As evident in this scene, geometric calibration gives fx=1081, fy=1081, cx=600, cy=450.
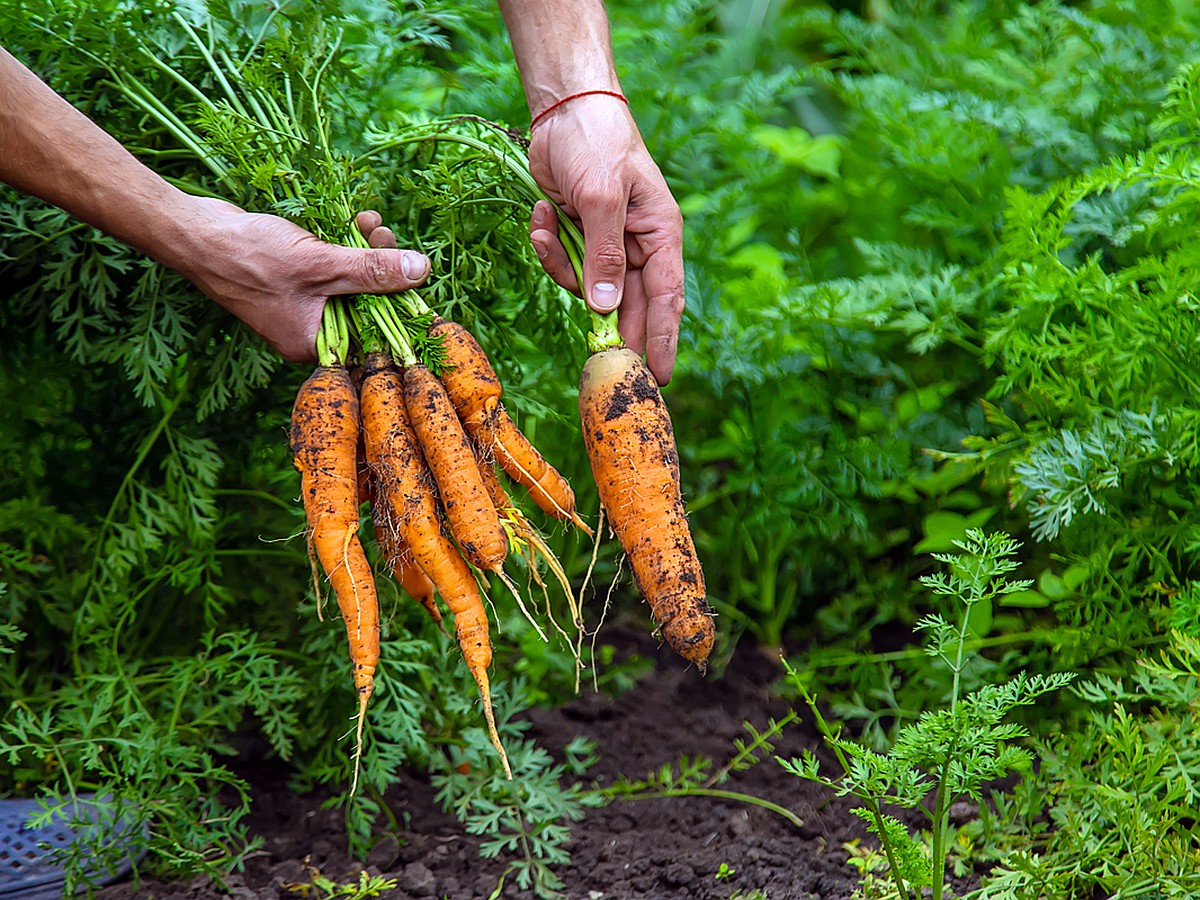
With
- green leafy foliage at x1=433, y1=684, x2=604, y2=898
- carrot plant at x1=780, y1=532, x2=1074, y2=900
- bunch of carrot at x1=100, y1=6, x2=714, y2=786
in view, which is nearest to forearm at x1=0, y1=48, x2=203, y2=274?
bunch of carrot at x1=100, y1=6, x2=714, y2=786

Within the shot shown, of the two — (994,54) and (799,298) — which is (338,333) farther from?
(994,54)

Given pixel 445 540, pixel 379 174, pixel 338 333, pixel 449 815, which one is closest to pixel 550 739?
pixel 449 815

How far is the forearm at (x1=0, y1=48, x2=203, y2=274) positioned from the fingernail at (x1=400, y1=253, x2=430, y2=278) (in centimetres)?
31

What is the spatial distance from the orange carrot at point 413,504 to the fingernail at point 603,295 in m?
0.34

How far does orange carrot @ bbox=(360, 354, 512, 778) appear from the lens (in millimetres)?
1677

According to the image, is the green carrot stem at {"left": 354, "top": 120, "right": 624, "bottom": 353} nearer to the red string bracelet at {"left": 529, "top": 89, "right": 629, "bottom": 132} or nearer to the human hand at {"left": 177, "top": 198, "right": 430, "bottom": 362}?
the red string bracelet at {"left": 529, "top": 89, "right": 629, "bottom": 132}

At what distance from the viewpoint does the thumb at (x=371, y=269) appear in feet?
5.30

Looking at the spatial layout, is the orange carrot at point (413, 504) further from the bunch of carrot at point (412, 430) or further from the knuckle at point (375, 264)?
the knuckle at point (375, 264)

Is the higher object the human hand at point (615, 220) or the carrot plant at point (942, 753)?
the human hand at point (615, 220)

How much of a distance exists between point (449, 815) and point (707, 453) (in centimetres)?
107

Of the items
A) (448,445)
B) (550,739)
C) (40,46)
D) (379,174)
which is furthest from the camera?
(550,739)

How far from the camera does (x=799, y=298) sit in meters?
2.55

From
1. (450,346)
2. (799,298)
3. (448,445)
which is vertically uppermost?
(450,346)

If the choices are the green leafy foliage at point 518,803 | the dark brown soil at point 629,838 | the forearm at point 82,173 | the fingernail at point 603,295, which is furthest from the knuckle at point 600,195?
the dark brown soil at point 629,838
